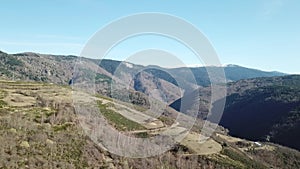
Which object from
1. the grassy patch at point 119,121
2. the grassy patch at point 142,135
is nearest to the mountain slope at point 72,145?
the grassy patch at point 119,121

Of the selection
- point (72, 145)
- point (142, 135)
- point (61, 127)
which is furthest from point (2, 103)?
point (142, 135)

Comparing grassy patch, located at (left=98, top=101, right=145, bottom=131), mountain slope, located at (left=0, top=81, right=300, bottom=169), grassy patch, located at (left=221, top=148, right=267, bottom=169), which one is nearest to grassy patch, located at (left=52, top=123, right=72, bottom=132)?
mountain slope, located at (left=0, top=81, right=300, bottom=169)

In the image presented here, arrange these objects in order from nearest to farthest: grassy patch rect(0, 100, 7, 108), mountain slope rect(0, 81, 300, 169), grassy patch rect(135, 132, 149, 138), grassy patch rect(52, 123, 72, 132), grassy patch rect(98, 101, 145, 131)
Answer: mountain slope rect(0, 81, 300, 169), grassy patch rect(52, 123, 72, 132), grassy patch rect(0, 100, 7, 108), grassy patch rect(135, 132, 149, 138), grassy patch rect(98, 101, 145, 131)

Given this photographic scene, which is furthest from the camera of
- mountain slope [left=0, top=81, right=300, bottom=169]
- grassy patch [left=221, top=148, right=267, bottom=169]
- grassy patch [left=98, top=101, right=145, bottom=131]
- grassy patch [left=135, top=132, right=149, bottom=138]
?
grassy patch [left=221, top=148, right=267, bottom=169]

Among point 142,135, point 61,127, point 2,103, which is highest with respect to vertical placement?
point 2,103

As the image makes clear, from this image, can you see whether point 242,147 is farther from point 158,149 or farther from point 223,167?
point 158,149

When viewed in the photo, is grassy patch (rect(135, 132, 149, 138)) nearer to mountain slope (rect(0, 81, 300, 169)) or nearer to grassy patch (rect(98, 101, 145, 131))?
mountain slope (rect(0, 81, 300, 169))

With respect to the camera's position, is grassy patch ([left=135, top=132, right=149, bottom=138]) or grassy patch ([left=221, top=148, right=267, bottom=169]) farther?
grassy patch ([left=221, top=148, right=267, bottom=169])

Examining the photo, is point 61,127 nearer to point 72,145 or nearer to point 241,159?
point 72,145
